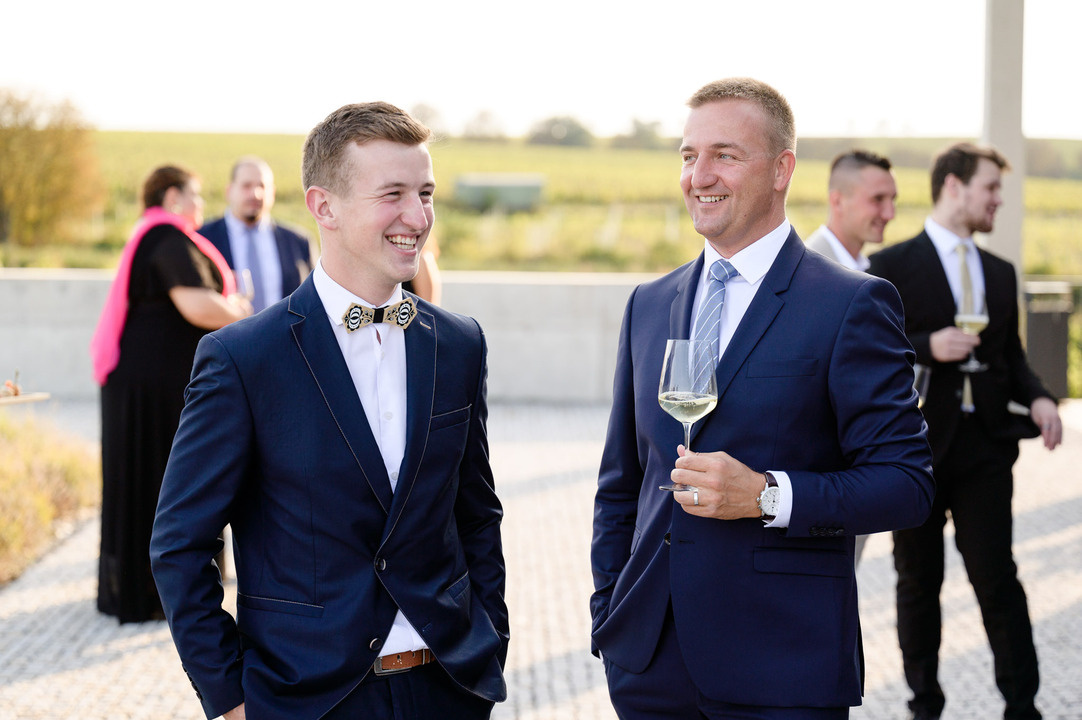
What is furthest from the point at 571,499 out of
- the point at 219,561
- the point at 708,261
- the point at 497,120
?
the point at 497,120

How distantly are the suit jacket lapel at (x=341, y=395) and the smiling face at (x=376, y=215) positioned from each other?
15cm

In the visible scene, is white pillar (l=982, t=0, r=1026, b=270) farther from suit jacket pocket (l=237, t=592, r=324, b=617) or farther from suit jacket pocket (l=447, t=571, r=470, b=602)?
suit jacket pocket (l=237, t=592, r=324, b=617)

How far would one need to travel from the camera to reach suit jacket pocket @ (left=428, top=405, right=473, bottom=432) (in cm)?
261

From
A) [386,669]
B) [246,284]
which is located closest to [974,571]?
[386,669]

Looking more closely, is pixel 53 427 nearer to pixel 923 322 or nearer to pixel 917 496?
pixel 923 322

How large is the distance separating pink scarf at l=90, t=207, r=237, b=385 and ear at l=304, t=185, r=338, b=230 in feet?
12.8

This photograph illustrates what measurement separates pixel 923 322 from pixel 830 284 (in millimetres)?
2347

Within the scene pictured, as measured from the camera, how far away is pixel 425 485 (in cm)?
256

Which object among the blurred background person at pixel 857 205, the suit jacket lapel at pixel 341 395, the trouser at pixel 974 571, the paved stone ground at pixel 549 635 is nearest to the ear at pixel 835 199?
the blurred background person at pixel 857 205

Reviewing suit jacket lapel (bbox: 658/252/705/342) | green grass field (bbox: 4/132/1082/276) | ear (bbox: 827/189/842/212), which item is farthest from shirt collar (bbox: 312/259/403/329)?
green grass field (bbox: 4/132/1082/276)

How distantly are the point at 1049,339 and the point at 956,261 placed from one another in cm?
949

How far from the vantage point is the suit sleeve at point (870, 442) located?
8.34ft

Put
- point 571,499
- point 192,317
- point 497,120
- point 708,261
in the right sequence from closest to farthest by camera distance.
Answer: point 708,261 < point 192,317 < point 571,499 < point 497,120

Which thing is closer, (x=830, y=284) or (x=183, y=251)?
(x=830, y=284)
